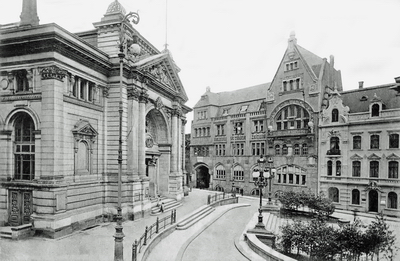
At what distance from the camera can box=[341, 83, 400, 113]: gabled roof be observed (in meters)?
28.5

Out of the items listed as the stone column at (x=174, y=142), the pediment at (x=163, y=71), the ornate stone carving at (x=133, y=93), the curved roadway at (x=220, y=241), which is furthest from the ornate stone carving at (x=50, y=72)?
the stone column at (x=174, y=142)

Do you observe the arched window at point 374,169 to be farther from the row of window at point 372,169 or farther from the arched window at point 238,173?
the arched window at point 238,173

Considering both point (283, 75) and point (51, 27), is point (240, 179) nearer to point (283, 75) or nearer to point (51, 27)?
point (283, 75)

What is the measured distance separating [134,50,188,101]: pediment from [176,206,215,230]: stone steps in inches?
448

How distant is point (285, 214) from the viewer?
2594 cm

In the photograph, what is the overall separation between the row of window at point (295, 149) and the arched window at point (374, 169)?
7255 mm

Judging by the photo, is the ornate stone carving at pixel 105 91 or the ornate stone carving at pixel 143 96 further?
the ornate stone carving at pixel 143 96

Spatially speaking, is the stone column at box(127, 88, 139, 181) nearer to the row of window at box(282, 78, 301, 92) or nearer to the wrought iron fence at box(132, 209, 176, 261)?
the wrought iron fence at box(132, 209, 176, 261)

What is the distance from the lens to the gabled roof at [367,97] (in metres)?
28.5

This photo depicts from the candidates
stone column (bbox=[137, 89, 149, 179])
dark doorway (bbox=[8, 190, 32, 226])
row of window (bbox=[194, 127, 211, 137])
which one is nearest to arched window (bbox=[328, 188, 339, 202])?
row of window (bbox=[194, 127, 211, 137])

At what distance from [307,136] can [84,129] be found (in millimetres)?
26161

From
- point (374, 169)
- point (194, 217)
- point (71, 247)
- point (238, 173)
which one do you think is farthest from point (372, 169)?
point (71, 247)

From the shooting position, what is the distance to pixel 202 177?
159 ft

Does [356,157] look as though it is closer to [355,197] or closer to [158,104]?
[355,197]
